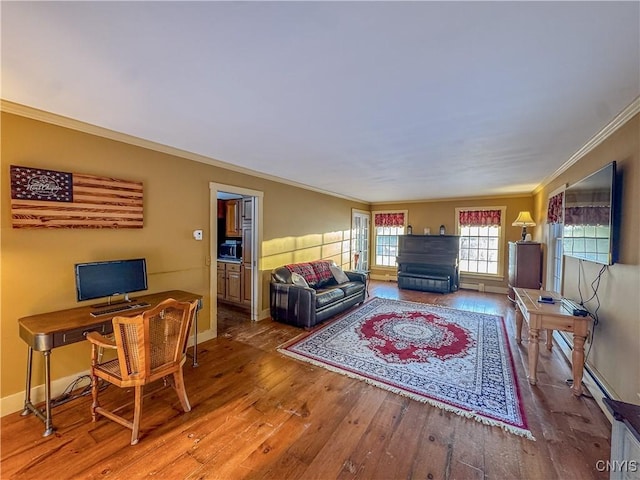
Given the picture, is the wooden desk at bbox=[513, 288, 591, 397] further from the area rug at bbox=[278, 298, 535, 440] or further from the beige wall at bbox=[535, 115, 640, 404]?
the area rug at bbox=[278, 298, 535, 440]

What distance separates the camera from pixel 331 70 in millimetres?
1638

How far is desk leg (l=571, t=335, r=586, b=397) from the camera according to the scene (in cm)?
242

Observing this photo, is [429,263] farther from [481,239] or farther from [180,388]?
[180,388]

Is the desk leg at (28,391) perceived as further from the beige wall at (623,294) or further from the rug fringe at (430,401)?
the beige wall at (623,294)

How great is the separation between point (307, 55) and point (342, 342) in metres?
3.16

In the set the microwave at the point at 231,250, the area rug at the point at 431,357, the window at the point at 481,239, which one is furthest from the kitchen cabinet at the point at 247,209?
the window at the point at 481,239

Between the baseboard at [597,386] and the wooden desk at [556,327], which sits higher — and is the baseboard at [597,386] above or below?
below

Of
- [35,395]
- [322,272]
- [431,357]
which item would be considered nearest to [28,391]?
[35,395]

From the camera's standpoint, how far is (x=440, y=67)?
1594 millimetres

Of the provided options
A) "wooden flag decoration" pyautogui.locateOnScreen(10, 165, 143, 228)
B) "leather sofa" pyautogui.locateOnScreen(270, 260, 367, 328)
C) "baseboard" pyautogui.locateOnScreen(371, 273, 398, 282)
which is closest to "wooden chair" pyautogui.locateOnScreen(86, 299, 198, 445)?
"wooden flag decoration" pyautogui.locateOnScreen(10, 165, 143, 228)

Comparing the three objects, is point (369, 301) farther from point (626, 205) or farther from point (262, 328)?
point (626, 205)

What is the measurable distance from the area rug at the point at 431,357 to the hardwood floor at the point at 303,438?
15 centimetres

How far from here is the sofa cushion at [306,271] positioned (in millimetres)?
4758

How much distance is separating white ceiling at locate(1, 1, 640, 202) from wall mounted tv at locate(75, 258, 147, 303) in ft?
4.27
